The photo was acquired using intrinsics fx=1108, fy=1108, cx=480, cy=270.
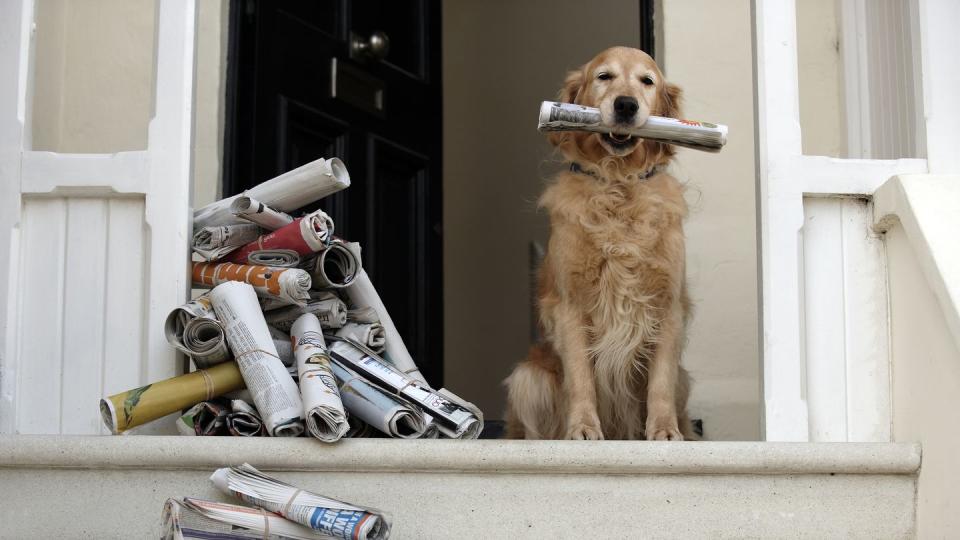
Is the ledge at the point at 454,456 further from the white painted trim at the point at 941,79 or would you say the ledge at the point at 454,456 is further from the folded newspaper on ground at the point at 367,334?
the white painted trim at the point at 941,79

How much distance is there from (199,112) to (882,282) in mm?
2239

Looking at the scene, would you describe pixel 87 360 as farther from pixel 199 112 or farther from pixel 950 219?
pixel 950 219

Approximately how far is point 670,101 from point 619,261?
20.5 inches

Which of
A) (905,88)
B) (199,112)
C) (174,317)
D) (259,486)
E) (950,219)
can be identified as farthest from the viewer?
(199,112)

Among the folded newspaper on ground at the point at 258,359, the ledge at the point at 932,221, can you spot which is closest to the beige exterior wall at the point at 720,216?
the ledge at the point at 932,221

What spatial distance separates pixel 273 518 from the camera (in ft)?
6.05

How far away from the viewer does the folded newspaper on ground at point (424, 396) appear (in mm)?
2236

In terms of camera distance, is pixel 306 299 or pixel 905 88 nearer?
pixel 306 299

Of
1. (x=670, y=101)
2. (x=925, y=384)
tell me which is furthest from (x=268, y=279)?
(x=925, y=384)

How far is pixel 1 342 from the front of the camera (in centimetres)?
246

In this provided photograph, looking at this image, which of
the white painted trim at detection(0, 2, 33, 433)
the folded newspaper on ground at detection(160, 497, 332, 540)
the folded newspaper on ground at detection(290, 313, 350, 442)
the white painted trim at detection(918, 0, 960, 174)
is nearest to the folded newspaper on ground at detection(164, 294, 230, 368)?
the folded newspaper on ground at detection(290, 313, 350, 442)

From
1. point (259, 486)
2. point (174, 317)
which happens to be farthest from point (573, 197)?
point (259, 486)

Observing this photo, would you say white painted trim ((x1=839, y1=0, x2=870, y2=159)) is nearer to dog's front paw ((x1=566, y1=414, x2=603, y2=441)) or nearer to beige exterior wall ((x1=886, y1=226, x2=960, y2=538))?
beige exterior wall ((x1=886, y1=226, x2=960, y2=538))

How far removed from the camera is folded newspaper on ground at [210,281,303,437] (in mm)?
2160
